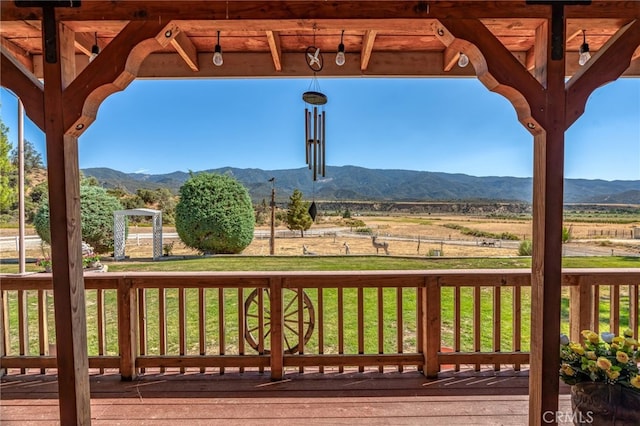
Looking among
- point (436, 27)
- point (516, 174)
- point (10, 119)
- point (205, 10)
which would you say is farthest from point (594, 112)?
point (10, 119)

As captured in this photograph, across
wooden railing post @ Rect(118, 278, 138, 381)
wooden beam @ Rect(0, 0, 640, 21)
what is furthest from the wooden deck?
wooden beam @ Rect(0, 0, 640, 21)

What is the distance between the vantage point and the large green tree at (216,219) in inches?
225

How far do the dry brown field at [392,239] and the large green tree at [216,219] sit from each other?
0.23m

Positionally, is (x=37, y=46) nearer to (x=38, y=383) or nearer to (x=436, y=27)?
(x=38, y=383)

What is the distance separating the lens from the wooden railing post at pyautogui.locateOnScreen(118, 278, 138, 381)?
8.29 feet

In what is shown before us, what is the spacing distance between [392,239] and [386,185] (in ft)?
3.96

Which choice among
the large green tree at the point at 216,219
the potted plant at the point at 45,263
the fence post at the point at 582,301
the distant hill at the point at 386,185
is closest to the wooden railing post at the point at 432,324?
the fence post at the point at 582,301

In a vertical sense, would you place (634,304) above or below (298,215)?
below

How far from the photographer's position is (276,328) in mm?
2535

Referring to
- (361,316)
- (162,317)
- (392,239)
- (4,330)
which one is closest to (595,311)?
(361,316)

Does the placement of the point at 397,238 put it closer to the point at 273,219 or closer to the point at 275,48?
the point at 273,219

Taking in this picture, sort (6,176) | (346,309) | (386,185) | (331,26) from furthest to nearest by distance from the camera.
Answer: (386,185)
(346,309)
(6,176)
(331,26)

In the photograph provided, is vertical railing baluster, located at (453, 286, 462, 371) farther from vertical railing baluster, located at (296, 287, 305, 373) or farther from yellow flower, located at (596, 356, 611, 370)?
vertical railing baluster, located at (296, 287, 305, 373)

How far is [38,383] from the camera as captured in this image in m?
2.51
